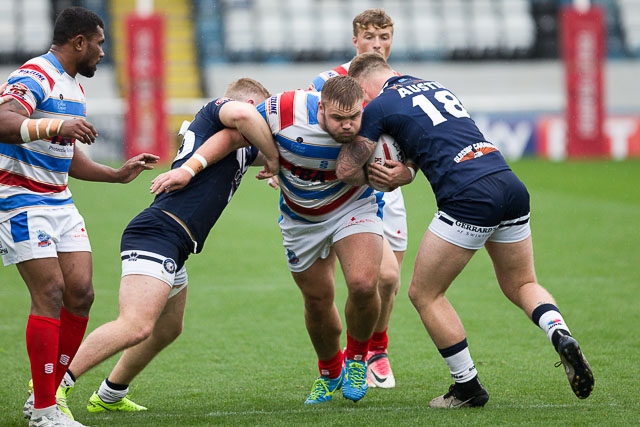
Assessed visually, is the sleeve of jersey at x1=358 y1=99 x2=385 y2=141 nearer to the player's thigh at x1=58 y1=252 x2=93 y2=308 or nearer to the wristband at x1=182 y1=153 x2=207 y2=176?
the wristband at x1=182 y1=153 x2=207 y2=176

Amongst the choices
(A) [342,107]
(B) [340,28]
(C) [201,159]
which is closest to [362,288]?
(A) [342,107]

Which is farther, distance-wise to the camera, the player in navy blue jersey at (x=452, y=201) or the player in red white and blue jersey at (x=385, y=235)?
the player in red white and blue jersey at (x=385, y=235)

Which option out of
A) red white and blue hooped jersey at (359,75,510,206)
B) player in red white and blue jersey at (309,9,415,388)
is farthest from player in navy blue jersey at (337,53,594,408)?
player in red white and blue jersey at (309,9,415,388)

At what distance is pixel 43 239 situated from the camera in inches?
211

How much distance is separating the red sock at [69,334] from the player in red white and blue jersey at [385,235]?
2028mm

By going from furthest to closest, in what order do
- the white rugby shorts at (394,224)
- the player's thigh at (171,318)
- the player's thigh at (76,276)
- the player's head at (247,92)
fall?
the white rugby shorts at (394,224) → the player's head at (247,92) → the player's thigh at (171,318) → the player's thigh at (76,276)

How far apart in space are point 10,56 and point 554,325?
28.8m

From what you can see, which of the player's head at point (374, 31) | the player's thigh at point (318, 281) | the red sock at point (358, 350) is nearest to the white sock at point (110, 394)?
the player's thigh at point (318, 281)

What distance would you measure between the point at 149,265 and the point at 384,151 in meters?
1.52

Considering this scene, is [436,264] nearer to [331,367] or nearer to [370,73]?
[331,367]

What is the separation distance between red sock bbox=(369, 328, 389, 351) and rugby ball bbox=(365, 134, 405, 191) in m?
1.53

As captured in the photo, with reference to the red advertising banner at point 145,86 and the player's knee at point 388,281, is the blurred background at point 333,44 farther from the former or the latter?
the player's knee at point 388,281

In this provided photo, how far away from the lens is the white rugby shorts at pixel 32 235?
5305 millimetres

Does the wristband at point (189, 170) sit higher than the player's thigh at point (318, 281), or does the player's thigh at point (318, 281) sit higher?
the wristband at point (189, 170)
